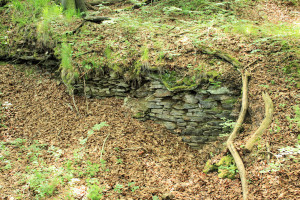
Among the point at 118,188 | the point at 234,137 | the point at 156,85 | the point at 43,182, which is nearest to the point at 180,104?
the point at 156,85

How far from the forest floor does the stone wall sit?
24cm

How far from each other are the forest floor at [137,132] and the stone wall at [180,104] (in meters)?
0.24

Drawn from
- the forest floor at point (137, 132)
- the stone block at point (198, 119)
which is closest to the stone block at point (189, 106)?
the stone block at point (198, 119)

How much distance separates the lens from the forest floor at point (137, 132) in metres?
3.14

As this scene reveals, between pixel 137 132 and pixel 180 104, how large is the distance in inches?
50.4

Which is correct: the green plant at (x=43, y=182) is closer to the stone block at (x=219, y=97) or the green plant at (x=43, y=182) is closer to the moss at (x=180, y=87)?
the moss at (x=180, y=87)

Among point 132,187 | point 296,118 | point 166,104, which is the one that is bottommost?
point 132,187

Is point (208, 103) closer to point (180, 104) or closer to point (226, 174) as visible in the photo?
point (180, 104)

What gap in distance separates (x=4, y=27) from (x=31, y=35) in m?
1.20

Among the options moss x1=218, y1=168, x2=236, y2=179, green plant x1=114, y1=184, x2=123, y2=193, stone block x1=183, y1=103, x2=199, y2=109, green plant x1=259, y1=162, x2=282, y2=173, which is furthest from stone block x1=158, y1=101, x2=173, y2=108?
green plant x1=259, y1=162, x2=282, y2=173

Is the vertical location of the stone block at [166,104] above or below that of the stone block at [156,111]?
above

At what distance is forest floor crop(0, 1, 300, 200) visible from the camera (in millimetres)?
3143

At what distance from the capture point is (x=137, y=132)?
5.02 m

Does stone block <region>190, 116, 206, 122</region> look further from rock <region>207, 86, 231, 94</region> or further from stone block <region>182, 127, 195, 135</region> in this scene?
rock <region>207, 86, 231, 94</region>
